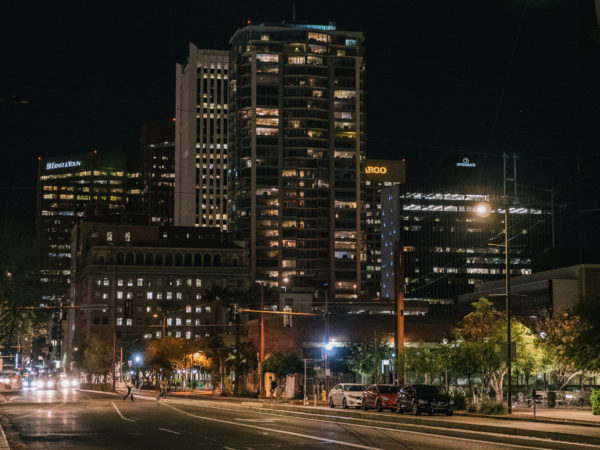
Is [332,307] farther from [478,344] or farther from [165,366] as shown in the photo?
[478,344]

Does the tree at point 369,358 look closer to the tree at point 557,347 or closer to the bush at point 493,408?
the tree at point 557,347

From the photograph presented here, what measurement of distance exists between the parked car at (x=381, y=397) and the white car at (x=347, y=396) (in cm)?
227

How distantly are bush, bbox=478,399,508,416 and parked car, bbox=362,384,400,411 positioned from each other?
5.86 metres

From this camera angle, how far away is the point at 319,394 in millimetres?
72125

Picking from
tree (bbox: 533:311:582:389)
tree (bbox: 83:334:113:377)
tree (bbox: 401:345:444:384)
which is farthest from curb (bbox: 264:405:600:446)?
tree (bbox: 83:334:113:377)

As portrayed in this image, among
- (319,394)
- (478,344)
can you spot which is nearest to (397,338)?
(478,344)

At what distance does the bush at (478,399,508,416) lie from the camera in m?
43.2

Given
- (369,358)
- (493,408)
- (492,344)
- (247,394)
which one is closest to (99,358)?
(247,394)

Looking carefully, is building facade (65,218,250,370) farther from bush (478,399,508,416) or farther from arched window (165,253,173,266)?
bush (478,399,508,416)

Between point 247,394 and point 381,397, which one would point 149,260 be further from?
point 381,397

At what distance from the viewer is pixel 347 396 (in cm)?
5366

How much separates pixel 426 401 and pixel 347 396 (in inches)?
420

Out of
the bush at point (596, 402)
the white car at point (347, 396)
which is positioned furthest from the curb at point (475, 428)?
the white car at point (347, 396)

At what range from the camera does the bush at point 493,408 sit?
142ft
